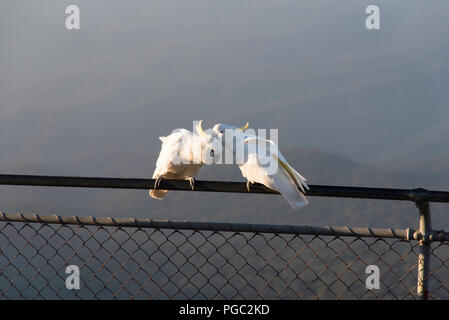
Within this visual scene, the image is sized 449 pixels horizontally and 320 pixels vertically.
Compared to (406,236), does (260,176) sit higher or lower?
higher

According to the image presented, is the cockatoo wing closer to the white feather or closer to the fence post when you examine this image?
the white feather

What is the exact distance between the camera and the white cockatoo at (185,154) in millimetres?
2035

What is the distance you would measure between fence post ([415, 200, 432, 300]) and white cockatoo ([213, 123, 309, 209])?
33cm

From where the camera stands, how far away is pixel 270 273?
18.8ft

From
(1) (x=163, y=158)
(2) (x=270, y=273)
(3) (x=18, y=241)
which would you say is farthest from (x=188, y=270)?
(1) (x=163, y=158)

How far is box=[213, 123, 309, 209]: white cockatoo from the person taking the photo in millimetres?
1837

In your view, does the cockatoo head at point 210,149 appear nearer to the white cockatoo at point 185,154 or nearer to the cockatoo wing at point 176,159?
the white cockatoo at point 185,154

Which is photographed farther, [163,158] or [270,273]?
[270,273]

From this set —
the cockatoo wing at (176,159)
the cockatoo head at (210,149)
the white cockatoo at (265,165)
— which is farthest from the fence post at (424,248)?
the cockatoo wing at (176,159)

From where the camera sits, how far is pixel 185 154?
2.17 meters

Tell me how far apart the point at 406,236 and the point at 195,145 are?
34.1 inches

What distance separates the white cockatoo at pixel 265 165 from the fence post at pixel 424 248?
1.09 ft

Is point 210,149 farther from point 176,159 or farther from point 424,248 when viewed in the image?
point 424,248
